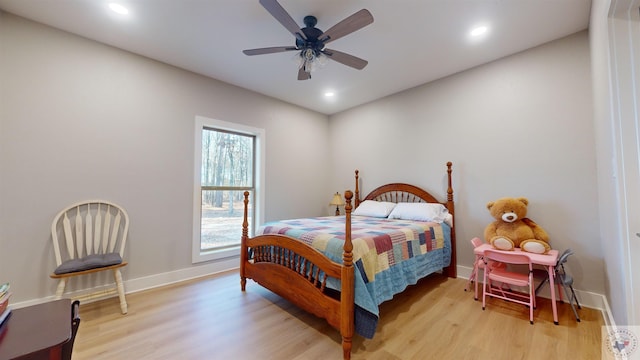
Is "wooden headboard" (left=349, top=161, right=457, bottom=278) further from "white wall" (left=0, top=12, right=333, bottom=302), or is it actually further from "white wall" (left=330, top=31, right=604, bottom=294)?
"white wall" (left=0, top=12, right=333, bottom=302)

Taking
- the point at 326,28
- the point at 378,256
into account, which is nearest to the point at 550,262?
the point at 378,256

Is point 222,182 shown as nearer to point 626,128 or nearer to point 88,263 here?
point 88,263

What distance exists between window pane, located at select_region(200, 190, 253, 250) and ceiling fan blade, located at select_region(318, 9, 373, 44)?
8.60 feet

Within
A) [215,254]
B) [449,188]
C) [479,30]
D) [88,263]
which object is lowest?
[215,254]

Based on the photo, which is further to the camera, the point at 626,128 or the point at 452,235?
the point at 452,235

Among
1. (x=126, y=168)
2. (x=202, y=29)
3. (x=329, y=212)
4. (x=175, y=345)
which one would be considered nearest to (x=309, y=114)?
(x=329, y=212)

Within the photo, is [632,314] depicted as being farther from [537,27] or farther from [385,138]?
[385,138]

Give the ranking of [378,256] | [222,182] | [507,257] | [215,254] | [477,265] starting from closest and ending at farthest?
[378,256] → [507,257] → [477,265] → [215,254] → [222,182]

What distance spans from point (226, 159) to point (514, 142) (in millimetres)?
3763

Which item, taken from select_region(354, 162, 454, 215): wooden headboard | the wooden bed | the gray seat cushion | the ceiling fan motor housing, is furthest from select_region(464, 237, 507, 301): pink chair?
the gray seat cushion

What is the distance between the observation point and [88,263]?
2.22 metres

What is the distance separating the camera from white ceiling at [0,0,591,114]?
2.14 metres

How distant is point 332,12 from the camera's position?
219 cm

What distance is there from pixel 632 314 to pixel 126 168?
4.22 m
